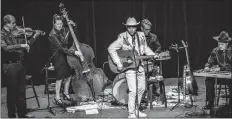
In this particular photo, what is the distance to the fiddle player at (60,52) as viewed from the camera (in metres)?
6.80

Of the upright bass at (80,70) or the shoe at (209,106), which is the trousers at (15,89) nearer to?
the upright bass at (80,70)

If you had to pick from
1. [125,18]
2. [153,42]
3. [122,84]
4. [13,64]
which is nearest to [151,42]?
[153,42]

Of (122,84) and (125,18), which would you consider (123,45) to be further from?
(125,18)

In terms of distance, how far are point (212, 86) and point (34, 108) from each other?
3.43 metres

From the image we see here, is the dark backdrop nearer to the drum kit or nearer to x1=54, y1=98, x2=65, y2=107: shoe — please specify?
x1=54, y1=98, x2=65, y2=107: shoe

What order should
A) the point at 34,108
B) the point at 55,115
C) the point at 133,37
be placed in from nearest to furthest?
the point at 133,37 < the point at 55,115 < the point at 34,108

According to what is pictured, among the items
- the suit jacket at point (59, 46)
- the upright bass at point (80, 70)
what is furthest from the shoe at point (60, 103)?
the suit jacket at point (59, 46)

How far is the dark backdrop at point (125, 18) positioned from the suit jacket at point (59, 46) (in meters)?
1.84

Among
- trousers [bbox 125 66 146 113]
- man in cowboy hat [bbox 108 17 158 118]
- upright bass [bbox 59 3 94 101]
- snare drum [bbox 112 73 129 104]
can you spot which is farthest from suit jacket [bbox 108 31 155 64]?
upright bass [bbox 59 3 94 101]

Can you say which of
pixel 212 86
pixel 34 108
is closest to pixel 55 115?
pixel 34 108

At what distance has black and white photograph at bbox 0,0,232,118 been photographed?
599cm

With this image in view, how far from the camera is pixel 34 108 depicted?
6953 mm

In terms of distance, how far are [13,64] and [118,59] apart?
1765 mm

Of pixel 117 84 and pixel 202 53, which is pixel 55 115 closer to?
pixel 117 84
